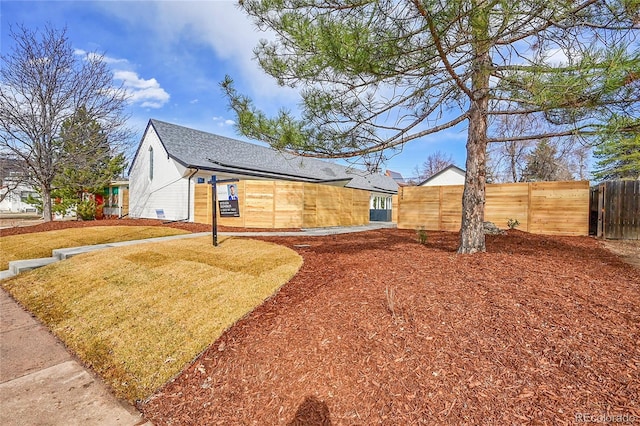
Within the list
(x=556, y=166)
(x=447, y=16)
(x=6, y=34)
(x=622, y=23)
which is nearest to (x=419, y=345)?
(x=447, y=16)

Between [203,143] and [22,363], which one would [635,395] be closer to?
[22,363]

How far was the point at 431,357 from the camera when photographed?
2.28m

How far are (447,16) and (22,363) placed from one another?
18.2 feet

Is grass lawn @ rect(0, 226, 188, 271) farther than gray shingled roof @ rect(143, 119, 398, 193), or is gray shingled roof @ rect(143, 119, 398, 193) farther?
gray shingled roof @ rect(143, 119, 398, 193)

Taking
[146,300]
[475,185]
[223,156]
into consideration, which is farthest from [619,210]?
[223,156]

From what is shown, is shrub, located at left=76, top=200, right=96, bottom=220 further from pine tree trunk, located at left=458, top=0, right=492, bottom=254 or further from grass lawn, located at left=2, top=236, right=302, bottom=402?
pine tree trunk, located at left=458, top=0, right=492, bottom=254

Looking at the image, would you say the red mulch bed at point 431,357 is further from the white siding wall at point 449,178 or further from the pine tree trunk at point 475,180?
the white siding wall at point 449,178

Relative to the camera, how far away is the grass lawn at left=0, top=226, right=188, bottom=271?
7.27 meters

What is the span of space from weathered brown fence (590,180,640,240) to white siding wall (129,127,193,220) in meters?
16.6

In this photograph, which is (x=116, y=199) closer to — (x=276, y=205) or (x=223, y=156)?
(x=223, y=156)

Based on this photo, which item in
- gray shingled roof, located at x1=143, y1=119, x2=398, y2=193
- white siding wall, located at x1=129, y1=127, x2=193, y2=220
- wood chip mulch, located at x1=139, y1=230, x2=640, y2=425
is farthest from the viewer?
gray shingled roof, located at x1=143, y1=119, x2=398, y2=193

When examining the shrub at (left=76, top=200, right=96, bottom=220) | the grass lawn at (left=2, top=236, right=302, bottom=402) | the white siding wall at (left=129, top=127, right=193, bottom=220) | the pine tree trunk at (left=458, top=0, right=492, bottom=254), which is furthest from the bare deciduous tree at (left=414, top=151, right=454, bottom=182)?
the grass lawn at (left=2, top=236, right=302, bottom=402)

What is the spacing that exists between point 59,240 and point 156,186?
27.4 feet

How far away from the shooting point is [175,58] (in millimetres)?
11297
